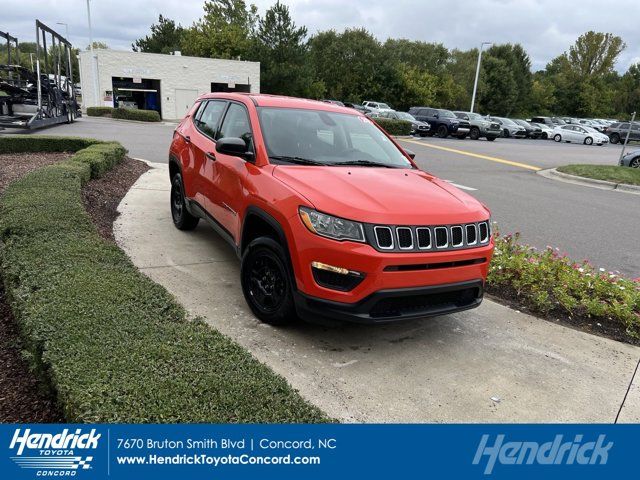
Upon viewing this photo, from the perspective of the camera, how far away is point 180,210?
252 inches

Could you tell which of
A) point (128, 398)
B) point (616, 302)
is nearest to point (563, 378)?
point (616, 302)

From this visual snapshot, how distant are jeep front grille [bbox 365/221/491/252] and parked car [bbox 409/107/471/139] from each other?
27508 millimetres

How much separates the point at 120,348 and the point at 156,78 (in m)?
36.4

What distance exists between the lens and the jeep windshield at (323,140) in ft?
14.0

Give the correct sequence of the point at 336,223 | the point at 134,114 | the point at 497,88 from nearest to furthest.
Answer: the point at 336,223 → the point at 134,114 → the point at 497,88

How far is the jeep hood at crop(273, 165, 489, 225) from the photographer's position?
3326 millimetres

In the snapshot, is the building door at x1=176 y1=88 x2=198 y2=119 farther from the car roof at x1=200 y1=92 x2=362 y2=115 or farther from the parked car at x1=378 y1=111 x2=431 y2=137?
the car roof at x1=200 y1=92 x2=362 y2=115

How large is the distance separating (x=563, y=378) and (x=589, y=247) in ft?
14.0

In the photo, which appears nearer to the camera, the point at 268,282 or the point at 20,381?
the point at 20,381

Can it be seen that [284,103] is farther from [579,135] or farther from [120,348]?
[579,135]

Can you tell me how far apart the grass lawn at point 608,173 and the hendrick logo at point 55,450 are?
47.9ft

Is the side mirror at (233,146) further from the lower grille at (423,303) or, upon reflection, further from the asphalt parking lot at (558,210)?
the asphalt parking lot at (558,210)

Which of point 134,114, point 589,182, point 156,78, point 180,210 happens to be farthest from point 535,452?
point 156,78

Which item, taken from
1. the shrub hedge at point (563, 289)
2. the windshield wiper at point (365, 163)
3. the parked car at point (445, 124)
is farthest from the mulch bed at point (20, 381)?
the parked car at point (445, 124)
